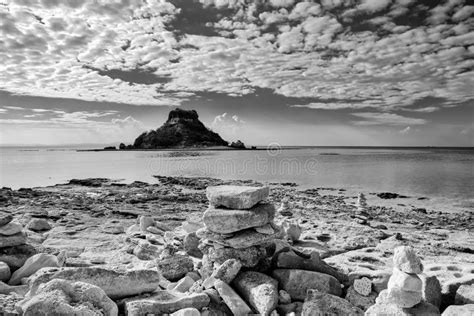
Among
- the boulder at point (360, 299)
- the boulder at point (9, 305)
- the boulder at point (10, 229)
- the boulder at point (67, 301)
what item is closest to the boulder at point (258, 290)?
the boulder at point (360, 299)

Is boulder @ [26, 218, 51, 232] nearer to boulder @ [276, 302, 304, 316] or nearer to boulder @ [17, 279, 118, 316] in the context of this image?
boulder @ [17, 279, 118, 316]

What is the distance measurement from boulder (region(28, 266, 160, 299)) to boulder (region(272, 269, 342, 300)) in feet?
9.38

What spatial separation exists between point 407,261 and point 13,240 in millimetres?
9521

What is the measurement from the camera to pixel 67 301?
506cm

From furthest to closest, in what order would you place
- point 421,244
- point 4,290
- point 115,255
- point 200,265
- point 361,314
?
point 421,244 → point 115,255 → point 200,265 → point 4,290 → point 361,314

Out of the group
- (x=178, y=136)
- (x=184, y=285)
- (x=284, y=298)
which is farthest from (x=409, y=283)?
(x=178, y=136)

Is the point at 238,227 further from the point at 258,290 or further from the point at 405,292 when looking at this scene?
the point at 405,292

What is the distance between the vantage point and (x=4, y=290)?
6379 mm

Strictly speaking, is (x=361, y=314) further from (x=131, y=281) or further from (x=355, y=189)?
(x=355, y=189)

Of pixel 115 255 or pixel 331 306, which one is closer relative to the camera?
pixel 331 306

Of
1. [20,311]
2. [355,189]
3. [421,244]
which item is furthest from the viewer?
[355,189]

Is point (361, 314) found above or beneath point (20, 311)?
beneath

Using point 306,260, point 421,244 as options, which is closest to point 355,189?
point 421,244

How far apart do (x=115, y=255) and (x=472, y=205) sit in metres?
23.4
